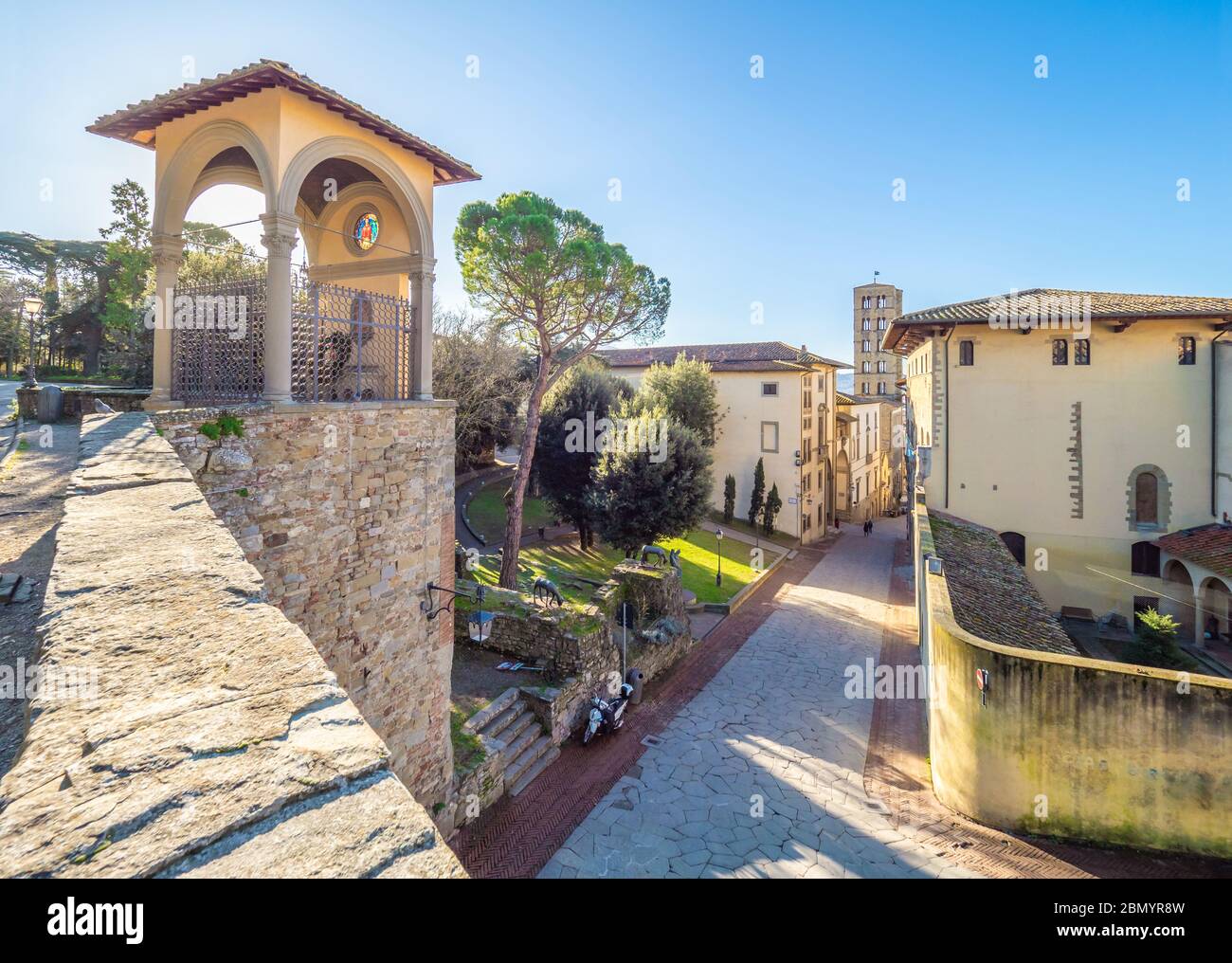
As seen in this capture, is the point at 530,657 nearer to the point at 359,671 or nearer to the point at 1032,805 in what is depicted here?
the point at 359,671

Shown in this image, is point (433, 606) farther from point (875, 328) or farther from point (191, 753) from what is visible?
point (875, 328)

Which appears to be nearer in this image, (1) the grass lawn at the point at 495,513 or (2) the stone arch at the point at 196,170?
(2) the stone arch at the point at 196,170

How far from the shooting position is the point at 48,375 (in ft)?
88.8

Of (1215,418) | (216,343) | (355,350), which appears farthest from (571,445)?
(1215,418)

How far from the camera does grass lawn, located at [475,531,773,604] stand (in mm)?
20594

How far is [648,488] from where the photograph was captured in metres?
21.2

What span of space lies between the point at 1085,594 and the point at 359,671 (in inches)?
829

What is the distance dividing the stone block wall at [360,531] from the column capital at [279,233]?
1.83m

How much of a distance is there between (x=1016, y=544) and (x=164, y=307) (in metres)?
22.1

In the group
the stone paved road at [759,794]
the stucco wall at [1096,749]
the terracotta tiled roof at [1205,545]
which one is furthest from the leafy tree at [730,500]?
the stucco wall at [1096,749]

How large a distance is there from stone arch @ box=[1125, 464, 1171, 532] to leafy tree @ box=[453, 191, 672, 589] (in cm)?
1586

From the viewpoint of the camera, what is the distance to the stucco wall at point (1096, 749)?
7922 millimetres

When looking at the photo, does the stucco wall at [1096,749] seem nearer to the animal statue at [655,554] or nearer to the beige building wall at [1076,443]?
the animal statue at [655,554]
